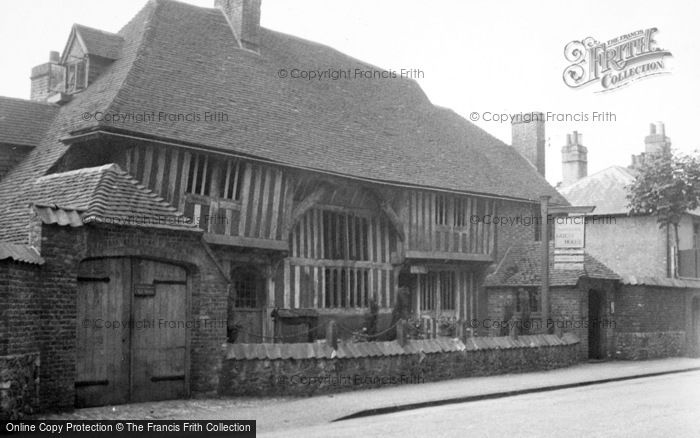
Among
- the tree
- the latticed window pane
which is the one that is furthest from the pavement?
the tree

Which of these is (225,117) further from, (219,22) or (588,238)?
(588,238)

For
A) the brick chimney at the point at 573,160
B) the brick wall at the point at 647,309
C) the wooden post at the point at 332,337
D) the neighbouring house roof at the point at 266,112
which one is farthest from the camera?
the brick chimney at the point at 573,160

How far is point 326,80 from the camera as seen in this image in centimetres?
2530

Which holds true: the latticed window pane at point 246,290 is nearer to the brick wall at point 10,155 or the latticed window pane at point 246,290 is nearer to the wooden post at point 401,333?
the wooden post at point 401,333

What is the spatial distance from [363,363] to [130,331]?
485 centimetres

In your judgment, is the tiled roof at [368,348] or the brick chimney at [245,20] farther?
the brick chimney at [245,20]

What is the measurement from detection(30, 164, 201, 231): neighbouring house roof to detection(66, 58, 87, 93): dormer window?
5.90m

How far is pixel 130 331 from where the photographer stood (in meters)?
13.6

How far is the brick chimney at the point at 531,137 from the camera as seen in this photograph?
3175cm

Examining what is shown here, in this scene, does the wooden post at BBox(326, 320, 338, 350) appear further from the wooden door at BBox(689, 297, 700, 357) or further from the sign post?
the wooden door at BBox(689, 297, 700, 357)

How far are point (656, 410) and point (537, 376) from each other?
6669mm

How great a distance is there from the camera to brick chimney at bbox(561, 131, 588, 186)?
3916 centimetres

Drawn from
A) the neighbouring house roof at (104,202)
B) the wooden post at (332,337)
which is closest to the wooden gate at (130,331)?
the neighbouring house roof at (104,202)

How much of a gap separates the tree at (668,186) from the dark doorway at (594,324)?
5827 millimetres
